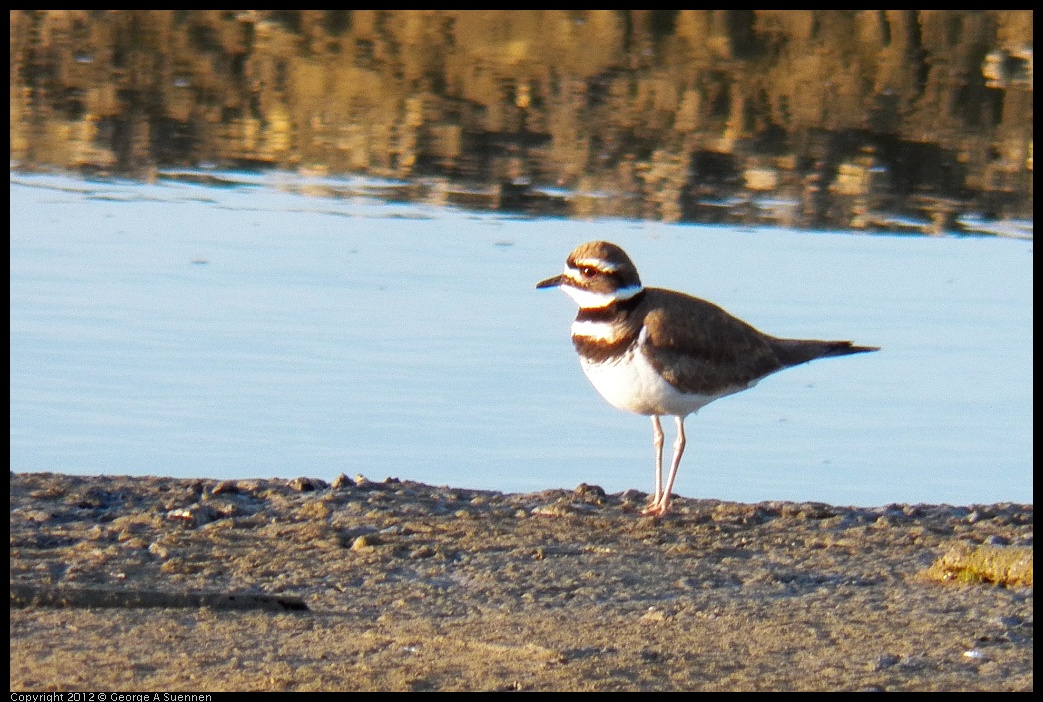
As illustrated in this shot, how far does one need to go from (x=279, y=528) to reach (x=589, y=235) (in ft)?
16.3

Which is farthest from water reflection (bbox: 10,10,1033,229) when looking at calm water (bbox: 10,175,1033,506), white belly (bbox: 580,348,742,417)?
white belly (bbox: 580,348,742,417)

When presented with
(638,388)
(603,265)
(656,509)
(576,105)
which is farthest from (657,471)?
(576,105)

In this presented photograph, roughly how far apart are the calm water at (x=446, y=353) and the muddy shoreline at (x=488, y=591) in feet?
1.84

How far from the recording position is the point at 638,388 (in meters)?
6.06

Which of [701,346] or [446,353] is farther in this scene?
[446,353]

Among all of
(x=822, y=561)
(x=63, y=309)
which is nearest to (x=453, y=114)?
(x=63, y=309)

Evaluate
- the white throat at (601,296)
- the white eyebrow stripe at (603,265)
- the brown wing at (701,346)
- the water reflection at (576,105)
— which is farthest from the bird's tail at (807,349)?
the water reflection at (576,105)

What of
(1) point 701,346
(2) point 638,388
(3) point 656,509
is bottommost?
(3) point 656,509

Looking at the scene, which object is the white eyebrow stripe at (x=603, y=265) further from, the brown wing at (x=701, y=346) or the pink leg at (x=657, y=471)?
the pink leg at (x=657, y=471)

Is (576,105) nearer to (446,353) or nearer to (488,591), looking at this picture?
(446,353)

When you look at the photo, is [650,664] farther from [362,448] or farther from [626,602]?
[362,448]

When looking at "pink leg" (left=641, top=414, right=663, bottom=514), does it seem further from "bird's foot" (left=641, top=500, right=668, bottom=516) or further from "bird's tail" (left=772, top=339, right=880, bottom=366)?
"bird's tail" (left=772, top=339, right=880, bottom=366)

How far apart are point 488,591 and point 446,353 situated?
295 cm

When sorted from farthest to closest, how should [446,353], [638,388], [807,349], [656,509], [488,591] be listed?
1. [446,353]
2. [807,349]
3. [638,388]
4. [656,509]
5. [488,591]
